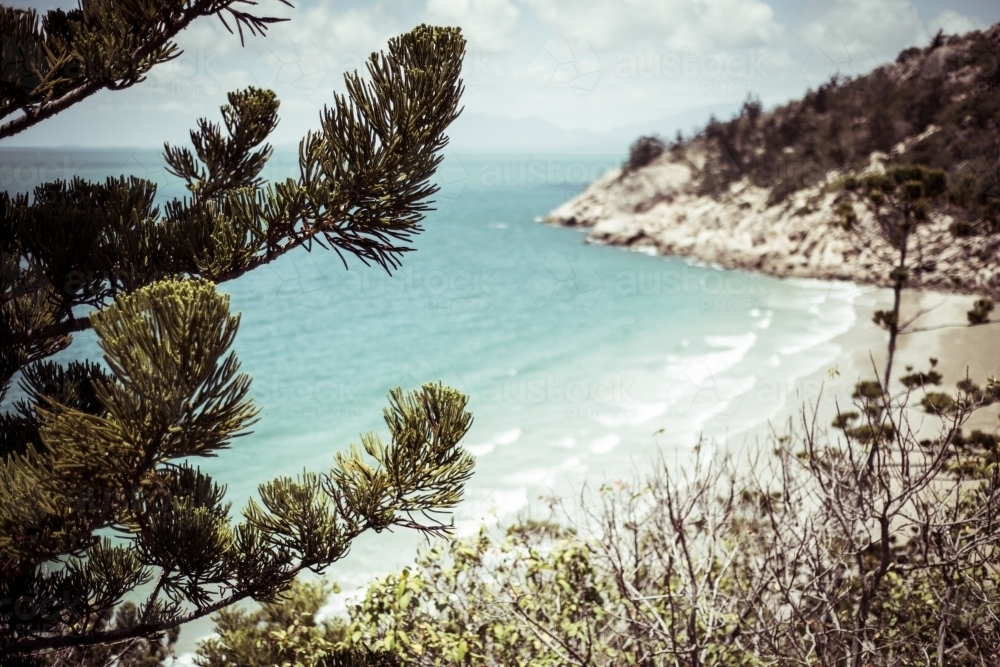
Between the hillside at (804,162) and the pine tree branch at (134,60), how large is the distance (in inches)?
963

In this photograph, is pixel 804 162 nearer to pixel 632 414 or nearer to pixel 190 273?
pixel 632 414

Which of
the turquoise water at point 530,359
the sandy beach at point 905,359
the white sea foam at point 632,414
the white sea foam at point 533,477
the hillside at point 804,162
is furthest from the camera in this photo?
the hillside at point 804,162

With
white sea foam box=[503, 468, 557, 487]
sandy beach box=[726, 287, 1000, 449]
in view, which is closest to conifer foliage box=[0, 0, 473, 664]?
white sea foam box=[503, 468, 557, 487]

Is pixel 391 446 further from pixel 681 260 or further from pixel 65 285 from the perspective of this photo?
pixel 681 260

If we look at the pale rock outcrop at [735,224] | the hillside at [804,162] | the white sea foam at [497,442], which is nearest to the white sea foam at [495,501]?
the white sea foam at [497,442]

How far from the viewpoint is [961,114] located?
31.4 metres

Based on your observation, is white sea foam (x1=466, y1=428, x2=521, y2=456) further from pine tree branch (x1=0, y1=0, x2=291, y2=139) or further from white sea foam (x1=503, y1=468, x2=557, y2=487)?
pine tree branch (x1=0, y1=0, x2=291, y2=139)

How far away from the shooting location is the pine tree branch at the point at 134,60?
2.63 m

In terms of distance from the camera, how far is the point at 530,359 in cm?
2145

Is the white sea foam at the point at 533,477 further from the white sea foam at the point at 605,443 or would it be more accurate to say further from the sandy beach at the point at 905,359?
the sandy beach at the point at 905,359

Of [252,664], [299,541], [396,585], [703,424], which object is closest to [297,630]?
[252,664]

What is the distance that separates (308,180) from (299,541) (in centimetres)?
154

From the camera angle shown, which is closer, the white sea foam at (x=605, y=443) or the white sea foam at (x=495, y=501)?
the white sea foam at (x=495, y=501)

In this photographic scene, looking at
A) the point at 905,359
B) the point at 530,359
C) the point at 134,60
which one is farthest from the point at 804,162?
the point at 134,60
